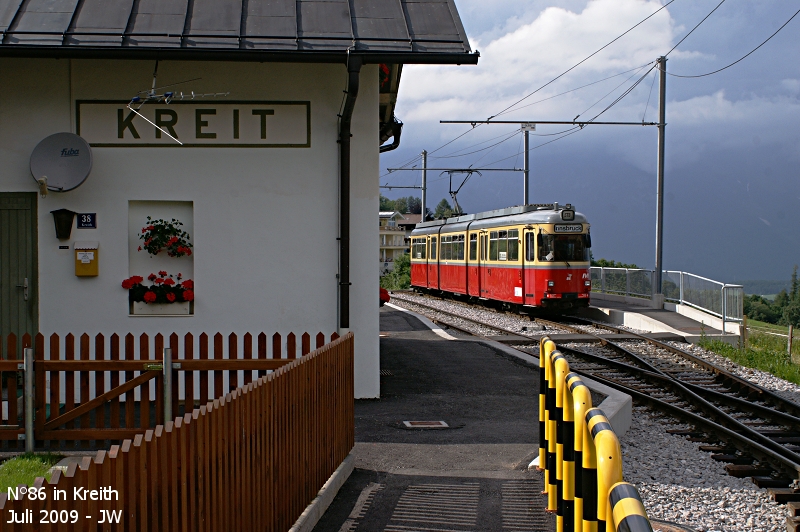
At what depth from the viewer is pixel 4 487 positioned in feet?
18.7

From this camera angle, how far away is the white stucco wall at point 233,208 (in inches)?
366

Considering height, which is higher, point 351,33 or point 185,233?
point 351,33

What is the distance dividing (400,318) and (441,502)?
1625 cm

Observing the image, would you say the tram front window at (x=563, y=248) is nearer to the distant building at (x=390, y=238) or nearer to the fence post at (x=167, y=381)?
the fence post at (x=167, y=381)

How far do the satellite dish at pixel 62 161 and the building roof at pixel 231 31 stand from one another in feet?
3.24

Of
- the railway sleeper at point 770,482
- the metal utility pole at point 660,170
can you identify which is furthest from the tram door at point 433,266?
the railway sleeper at point 770,482

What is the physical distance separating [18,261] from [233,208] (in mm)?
2518

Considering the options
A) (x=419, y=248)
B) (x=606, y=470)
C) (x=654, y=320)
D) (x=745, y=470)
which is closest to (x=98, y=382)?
(x=606, y=470)

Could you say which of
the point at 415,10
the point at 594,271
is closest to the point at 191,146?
the point at 415,10

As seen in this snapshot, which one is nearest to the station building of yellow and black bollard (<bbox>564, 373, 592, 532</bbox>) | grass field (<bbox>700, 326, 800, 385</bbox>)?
yellow and black bollard (<bbox>564, 373, 592, 532</bbox>)

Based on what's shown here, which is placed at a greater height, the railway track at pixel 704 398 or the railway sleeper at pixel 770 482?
the railway track at pixel 704 398

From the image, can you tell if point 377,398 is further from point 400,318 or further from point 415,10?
point 400,318

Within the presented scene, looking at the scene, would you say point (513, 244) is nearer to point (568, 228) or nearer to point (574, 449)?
point (568, 228)

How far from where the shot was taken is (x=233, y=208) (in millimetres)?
9461
